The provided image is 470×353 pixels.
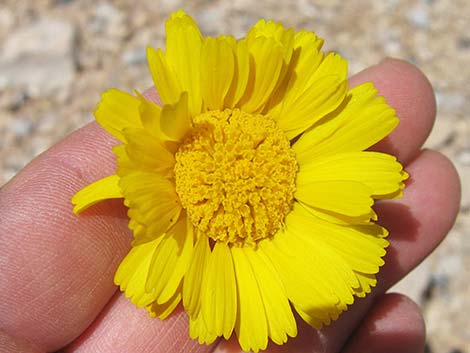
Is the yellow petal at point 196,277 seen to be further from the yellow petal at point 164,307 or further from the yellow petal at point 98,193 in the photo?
the yellow petal at point 98,193

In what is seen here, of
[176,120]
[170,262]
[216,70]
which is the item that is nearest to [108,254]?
[170,262]

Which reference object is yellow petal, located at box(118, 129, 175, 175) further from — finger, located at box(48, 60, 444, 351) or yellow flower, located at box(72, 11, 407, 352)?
finger, located at box(48, 60, 444, 351)

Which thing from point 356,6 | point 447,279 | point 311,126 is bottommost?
point 447,279

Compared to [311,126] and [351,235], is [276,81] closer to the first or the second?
[311,126]

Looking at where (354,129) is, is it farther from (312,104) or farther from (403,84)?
(403,84)

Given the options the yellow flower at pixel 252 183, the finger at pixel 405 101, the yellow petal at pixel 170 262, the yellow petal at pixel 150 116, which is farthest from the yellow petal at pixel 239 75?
the finger at pixel 405 101

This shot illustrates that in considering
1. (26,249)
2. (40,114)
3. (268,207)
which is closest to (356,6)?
(40,114)
